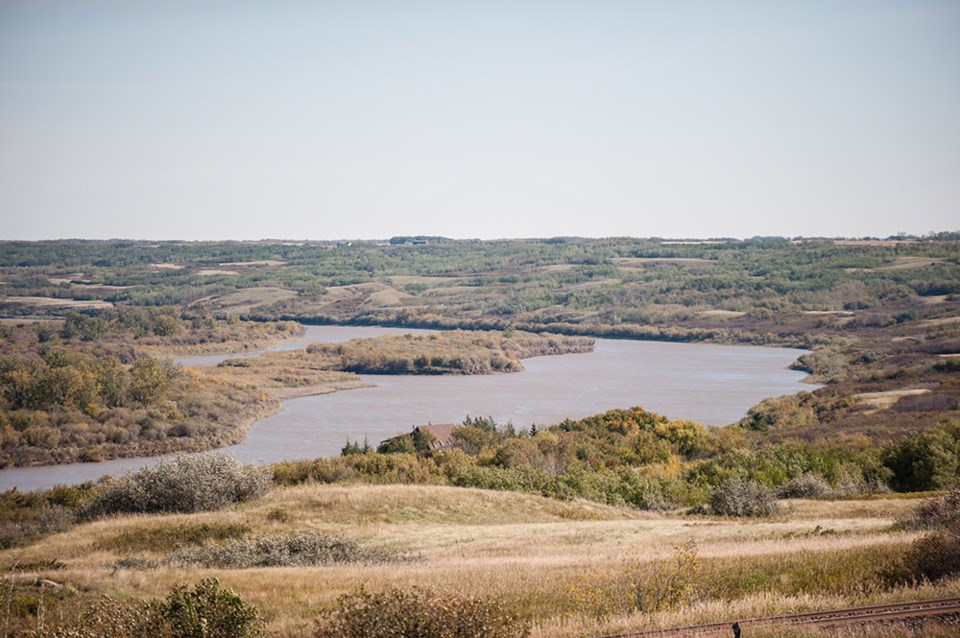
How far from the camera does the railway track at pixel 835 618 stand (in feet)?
30.7

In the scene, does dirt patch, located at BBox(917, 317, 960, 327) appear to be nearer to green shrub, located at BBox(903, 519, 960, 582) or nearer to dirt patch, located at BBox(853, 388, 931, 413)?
dirt patch, located at BBox(853, 388, 931, 413)

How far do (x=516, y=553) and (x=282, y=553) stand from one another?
524 centimetres

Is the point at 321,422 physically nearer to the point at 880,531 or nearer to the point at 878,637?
the point at 880,531

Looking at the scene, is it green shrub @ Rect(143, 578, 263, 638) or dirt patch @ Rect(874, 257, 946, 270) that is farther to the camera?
dirt patch @ Rect(874, 257, 946, 270)

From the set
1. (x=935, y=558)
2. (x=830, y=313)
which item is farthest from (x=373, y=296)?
(x=935, y=558)

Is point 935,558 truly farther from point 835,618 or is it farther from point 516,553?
point 516,553

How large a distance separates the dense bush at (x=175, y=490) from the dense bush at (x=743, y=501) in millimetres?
15193

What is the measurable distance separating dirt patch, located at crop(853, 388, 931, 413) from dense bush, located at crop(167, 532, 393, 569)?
47.9 m

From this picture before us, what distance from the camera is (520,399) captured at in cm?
8400

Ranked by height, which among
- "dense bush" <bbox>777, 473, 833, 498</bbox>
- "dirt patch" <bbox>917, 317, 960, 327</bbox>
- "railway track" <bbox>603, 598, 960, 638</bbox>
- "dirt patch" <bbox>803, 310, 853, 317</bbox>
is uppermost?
"railway track" <bbox>603, 598, 960, 638</bbox>

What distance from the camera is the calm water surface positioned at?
61125 millimetres

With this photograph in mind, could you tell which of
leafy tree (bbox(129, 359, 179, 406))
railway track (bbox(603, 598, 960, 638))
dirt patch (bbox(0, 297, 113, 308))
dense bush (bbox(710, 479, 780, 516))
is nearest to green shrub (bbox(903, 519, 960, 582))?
railway track (bbox(603, 598, 960, 638))

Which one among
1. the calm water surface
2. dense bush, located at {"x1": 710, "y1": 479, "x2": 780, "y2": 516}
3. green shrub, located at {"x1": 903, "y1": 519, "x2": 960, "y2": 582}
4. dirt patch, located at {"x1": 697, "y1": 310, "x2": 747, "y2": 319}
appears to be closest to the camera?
green shrub, located at {"x1": 903, "y1": 519, "x2": 960, "y2": 582}

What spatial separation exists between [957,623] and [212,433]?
6397 cm
